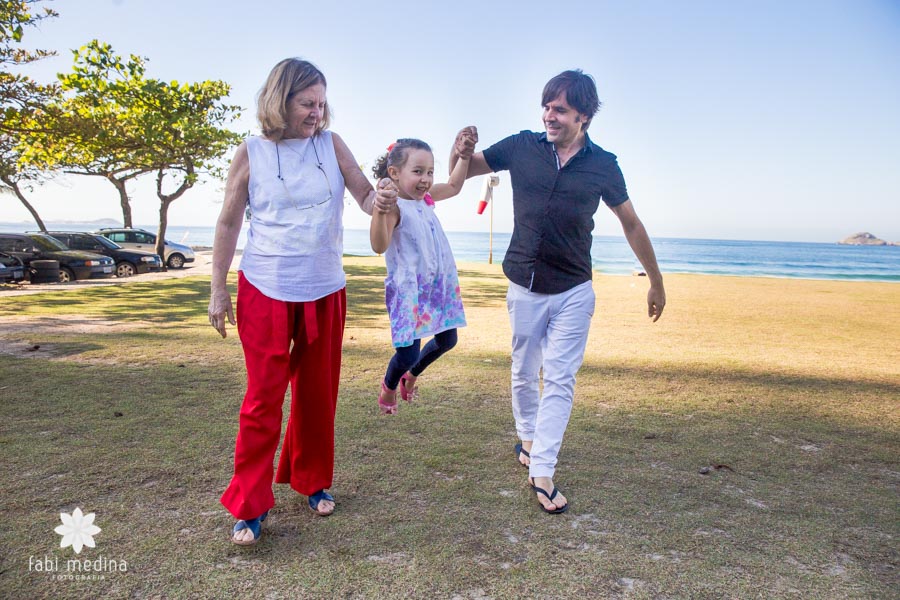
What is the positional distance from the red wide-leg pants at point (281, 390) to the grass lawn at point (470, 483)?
0.69 feet

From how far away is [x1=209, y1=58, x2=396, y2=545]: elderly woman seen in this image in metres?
2.86

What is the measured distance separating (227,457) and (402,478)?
3.56 ft

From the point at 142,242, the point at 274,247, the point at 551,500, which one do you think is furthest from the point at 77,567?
the point at 142,242

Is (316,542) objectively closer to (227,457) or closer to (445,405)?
(227,457)

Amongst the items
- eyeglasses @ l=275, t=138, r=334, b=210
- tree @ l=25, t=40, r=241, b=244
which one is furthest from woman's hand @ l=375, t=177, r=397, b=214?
tree @ l=25, t=40, r=241, b=244

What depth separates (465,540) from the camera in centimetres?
284

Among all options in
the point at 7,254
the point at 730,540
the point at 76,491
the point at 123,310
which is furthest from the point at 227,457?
the point at 7,254

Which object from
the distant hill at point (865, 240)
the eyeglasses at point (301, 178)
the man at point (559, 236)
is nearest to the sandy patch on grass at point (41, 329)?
the eyeglasses at point (301, 178)

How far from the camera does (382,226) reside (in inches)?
122

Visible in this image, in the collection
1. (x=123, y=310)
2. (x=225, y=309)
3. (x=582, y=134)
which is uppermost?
(x=582, y=134)

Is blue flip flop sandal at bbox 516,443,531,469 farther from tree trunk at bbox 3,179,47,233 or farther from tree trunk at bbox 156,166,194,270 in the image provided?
tree trunk at bbox 3,179,47,233

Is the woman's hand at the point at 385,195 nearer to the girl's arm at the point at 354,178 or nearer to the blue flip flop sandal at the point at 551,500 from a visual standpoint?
the girl's arm at the point at 354,178

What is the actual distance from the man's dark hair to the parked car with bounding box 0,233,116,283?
1880 cm

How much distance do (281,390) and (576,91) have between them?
2111 millimetres
